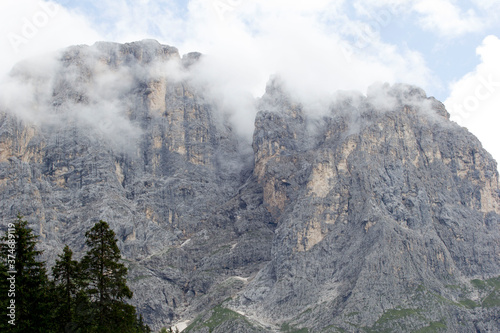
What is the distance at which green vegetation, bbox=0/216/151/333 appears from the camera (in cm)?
6488

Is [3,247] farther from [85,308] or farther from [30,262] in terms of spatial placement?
[85,308]

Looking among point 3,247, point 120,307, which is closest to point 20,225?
point 3,247

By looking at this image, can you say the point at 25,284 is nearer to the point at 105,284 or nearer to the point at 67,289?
the point at 67,289

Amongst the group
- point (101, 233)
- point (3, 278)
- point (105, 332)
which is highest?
point (101, 233)

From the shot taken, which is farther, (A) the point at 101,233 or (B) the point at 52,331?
(A) the point at 101,233

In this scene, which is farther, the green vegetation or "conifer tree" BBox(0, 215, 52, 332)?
the green vegetation

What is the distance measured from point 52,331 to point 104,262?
28.4 feet

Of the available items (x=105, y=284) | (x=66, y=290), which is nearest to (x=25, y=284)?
(x=66, y=290)

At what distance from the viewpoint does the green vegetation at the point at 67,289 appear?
213 ft

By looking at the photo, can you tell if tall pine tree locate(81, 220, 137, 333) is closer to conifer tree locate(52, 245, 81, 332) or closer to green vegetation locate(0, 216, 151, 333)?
green vegetation locate(0, 216, 151, 333)

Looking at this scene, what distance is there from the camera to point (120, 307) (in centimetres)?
7006

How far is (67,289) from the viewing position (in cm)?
7025

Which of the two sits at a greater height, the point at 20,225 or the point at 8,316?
the point at 20,225

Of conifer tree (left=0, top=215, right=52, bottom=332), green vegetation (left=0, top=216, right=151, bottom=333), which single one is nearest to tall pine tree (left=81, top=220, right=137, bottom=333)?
green vegetation (left=0, top=216, right=151, bottom=333)
